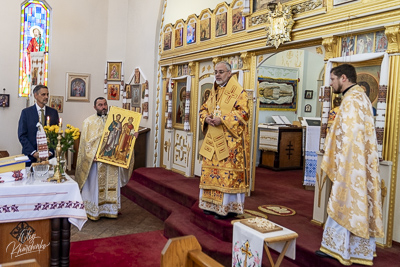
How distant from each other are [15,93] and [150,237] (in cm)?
739

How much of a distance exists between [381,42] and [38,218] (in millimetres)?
4428

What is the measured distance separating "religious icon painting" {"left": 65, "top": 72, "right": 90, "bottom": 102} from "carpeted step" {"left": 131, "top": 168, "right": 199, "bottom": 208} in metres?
3.89

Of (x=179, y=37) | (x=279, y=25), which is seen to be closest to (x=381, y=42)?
(x=279, y=25)

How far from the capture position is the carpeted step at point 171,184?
6.92 m

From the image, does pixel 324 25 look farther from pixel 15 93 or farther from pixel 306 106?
pixel 15 93

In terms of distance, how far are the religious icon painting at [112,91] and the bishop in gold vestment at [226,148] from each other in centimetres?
766

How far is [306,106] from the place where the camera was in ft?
38.9

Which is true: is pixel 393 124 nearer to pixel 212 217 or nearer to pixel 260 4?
pixel 212 217

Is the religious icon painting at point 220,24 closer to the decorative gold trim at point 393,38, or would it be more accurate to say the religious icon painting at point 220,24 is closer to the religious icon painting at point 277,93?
→ the religious icon painting at point 277,93

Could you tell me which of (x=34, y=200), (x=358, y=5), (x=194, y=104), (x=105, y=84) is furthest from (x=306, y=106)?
(x=34, y=200)

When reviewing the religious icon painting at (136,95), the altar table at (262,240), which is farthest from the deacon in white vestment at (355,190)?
the religious icon painting at (136,95)

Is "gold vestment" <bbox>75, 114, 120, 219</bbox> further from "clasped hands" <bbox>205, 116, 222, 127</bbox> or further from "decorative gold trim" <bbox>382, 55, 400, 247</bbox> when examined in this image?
"decorative gold trim" <bbox>382, 55, 400, 247</bbox>

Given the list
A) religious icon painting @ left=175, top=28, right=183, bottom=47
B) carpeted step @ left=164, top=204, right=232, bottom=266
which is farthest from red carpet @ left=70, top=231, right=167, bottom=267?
religious icon painting @ left=175, top=28, right=183, bottom=47

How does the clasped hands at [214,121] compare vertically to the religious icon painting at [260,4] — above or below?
below
